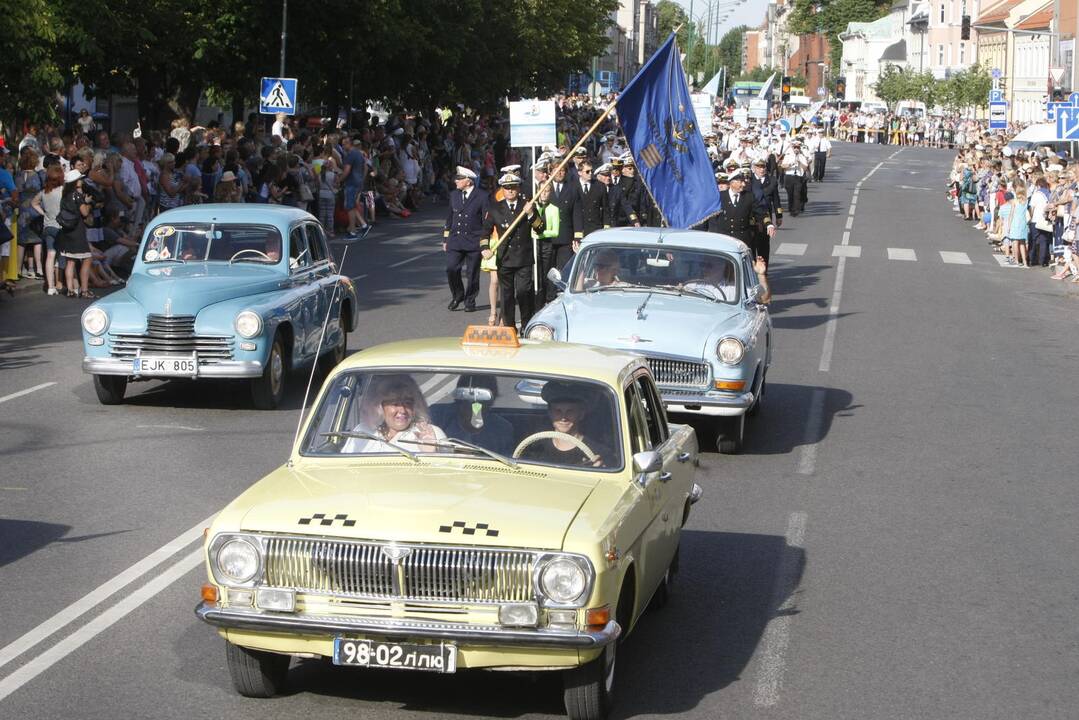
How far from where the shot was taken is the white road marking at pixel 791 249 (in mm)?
33688

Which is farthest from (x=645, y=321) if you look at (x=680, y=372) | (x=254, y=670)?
(x=254, y=670)

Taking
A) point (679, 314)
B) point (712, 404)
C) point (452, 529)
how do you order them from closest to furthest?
1. point (452, 529)
2. point (712, 404)
3. point (679, 314)

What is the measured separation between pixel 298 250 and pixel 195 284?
1319 mm

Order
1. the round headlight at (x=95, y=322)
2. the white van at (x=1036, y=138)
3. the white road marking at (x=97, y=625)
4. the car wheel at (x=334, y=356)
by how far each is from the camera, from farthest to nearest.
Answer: the white van at (x=1036, y=138) < the car wheel at (x=334, y=356) < the round headlight at (x=95, y=322) < the white road marking at (x=97, y=625)

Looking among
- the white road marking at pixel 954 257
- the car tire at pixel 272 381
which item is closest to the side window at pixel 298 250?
the car tire at pixel 272 381

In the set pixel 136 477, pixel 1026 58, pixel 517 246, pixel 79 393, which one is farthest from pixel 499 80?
pixel 1026 58

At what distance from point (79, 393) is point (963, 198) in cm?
3644

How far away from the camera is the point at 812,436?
13781 mm

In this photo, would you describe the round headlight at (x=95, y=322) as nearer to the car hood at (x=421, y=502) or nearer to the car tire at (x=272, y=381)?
the car tire at (x=272, y=381)

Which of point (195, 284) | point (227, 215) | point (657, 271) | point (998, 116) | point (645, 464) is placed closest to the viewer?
point (645, 464)

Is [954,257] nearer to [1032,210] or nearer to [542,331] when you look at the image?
[1032,210]

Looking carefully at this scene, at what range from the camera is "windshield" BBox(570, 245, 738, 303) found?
45.7 ft

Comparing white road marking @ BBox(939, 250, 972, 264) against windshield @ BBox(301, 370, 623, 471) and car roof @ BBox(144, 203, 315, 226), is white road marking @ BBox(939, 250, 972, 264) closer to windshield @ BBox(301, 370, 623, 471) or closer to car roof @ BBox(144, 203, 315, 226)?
car roof @ BBox(144, 203, 315, 226)

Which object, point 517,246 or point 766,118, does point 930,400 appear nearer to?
point 517,246
